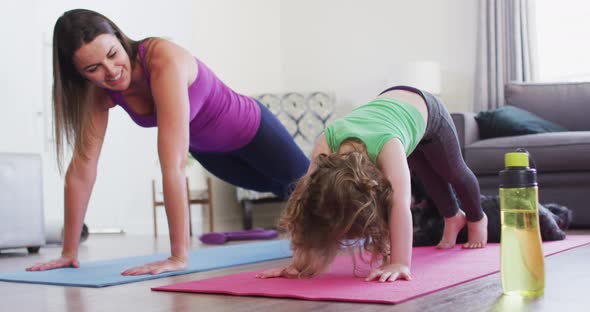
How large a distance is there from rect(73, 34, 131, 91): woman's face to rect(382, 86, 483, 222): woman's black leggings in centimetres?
83

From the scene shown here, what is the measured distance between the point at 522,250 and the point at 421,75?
12.6 feet

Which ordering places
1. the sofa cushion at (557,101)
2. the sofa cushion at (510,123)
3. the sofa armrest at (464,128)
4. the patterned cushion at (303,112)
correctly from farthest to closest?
the patterned cushion at (303,112) → the sofa cushion at (557,101) → the sofa cushion at (510,123) → the sofa armrest at (464,128)

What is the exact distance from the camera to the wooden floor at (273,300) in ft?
4.27

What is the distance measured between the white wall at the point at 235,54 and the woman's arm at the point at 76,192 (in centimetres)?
220

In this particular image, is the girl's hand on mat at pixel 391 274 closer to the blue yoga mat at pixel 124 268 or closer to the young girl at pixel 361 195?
the young girl at pixel 361 195

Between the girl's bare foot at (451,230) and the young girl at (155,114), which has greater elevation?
the young girl at (155,114)

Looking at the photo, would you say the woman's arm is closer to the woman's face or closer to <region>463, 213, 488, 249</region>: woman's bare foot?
the woman's face

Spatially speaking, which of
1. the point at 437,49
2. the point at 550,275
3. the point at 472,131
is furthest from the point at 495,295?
the point at 437,49

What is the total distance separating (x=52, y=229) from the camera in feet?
13.1

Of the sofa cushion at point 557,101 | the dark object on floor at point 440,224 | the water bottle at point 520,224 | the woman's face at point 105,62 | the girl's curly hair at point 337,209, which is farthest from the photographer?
the sofa cushion at point 557,101

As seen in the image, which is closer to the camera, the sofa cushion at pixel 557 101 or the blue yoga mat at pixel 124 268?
the blue yoga mat at pixel 124 268

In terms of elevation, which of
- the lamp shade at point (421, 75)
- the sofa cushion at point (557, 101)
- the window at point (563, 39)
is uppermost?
the window at point (563, 39)

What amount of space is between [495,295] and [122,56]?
50.0 inches

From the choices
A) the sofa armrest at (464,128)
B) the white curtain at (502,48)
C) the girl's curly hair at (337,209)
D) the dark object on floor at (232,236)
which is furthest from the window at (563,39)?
the girl's curly hair at (337,209)
